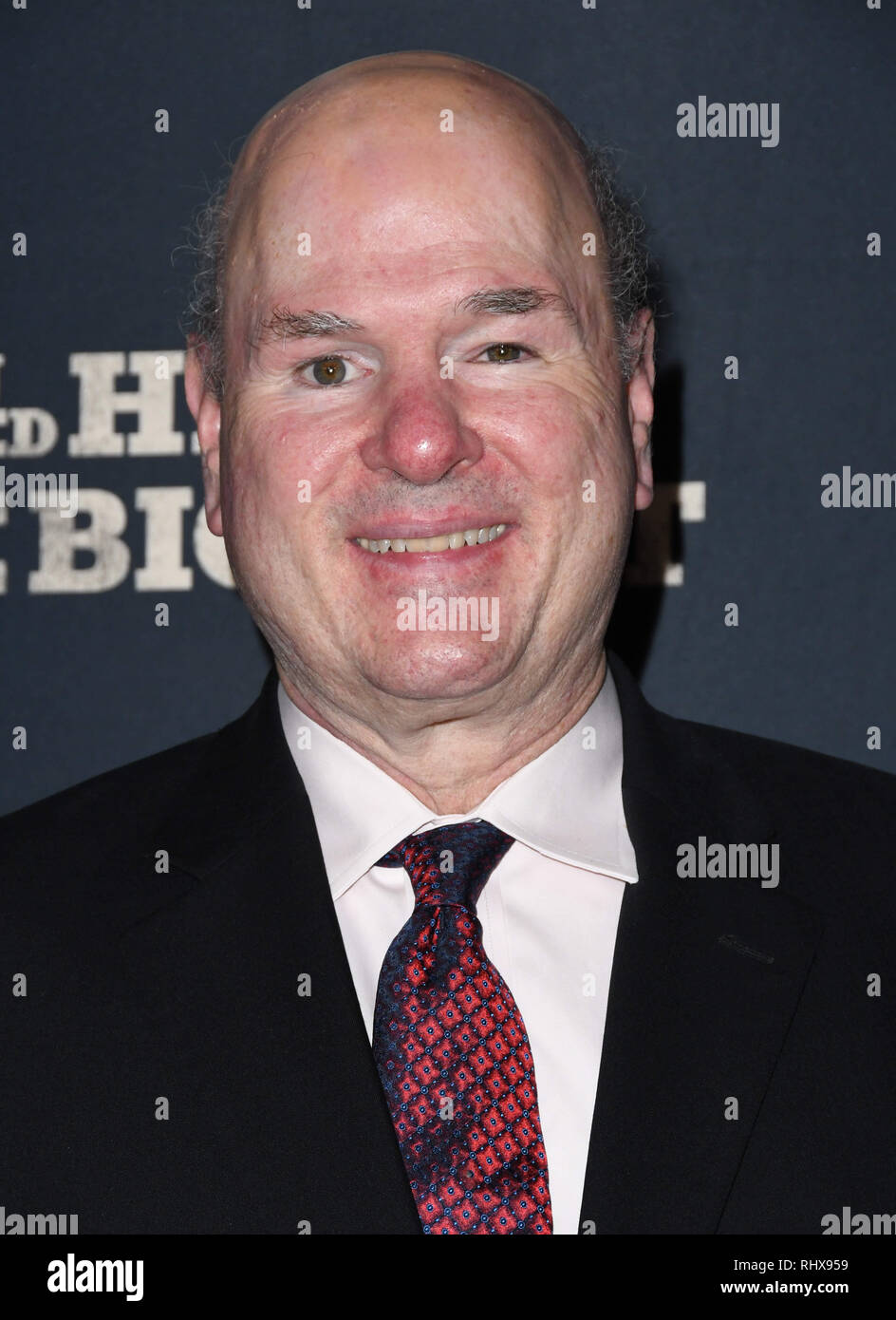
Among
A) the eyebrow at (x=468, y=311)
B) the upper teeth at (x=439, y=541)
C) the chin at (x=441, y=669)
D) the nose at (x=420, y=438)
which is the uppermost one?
the eyebrow at (x=468, y=311)

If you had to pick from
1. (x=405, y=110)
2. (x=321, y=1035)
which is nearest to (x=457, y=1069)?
(x=321, y=1035)

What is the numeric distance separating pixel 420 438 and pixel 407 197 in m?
0.28

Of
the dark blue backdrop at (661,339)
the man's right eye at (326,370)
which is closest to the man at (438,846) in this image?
the man's right eye at (326,370)

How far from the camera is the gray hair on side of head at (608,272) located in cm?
186

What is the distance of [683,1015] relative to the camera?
156 cm

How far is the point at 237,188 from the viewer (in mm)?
1870

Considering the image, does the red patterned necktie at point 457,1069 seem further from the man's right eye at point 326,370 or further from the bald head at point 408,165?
the bald head at point 408,165

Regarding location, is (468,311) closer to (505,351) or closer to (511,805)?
(505,351)

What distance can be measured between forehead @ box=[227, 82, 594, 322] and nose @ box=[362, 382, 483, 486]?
14 cm

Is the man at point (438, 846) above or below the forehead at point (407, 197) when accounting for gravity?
below

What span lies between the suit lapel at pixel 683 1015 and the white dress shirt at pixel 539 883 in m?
0.05

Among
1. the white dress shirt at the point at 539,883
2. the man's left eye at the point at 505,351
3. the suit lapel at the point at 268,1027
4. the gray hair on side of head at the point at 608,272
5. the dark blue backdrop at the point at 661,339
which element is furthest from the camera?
the dark blue backdrop at the point at 661,339

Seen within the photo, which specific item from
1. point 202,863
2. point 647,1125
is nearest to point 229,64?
point 202,863

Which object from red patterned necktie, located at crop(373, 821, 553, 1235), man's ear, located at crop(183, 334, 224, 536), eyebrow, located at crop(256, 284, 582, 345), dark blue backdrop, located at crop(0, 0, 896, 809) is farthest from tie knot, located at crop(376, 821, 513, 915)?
dark blue backdrop, located at crop(0, 0, 896, 809)
